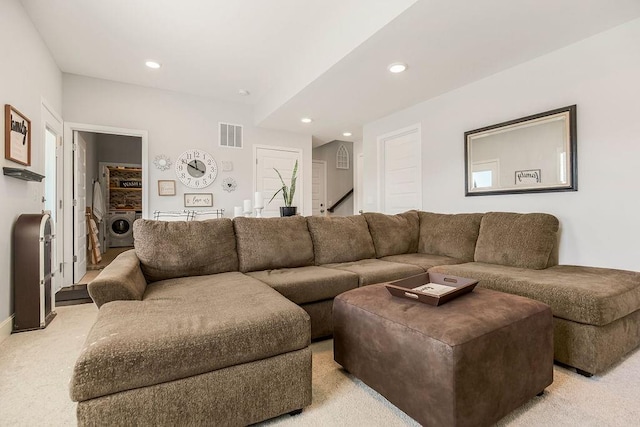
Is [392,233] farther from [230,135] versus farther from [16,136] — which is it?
[16,136]

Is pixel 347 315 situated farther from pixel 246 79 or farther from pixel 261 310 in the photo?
pixel 246 79

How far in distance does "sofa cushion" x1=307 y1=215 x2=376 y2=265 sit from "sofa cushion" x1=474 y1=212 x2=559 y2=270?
3.28ft

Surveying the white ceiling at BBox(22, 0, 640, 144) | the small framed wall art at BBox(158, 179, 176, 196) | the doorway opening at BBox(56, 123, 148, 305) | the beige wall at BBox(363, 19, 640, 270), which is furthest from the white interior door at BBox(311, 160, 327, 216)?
the beige wall at BBox(363, 19, 640, 270)

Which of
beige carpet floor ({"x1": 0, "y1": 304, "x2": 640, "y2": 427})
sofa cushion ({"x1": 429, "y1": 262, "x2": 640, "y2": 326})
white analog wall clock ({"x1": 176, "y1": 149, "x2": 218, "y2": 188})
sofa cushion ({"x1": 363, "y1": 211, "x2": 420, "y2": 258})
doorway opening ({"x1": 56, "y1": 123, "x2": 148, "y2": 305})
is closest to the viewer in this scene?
beige carpet floor ({"x1": 0, "y1": 304, "x2": 640, "y2": 427})

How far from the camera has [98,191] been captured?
5938 mm

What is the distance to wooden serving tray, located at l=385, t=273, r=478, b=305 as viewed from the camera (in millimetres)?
1446

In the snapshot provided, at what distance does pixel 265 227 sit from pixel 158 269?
0.82 metres

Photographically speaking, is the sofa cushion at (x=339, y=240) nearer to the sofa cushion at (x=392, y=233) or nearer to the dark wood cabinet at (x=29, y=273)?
the sofa cushion at (x=392, y=233)

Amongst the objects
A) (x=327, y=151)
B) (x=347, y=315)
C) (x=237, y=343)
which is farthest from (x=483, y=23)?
(x=327, y=151)

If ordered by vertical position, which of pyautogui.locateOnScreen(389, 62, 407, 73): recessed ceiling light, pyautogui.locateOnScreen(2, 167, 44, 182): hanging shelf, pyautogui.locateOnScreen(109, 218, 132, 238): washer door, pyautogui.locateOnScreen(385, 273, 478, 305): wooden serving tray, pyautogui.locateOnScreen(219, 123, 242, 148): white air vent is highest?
pyautogui.locateOnScreen(389, 62, 407, 73): recessed ceiling light

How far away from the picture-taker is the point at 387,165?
4.53 metres

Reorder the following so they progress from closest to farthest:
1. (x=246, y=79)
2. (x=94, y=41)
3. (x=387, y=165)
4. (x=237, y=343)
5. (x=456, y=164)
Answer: (x=237, y=343), (x=94, y=41), (x=456, y=164), (x=246, y=79), (x=387, y=165)

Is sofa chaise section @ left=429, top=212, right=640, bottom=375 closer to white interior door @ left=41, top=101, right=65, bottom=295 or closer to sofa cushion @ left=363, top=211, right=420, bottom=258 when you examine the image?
sofa cushion @ left=363, top=211, right=420, bottom=258

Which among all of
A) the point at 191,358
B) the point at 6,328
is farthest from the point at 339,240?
the point at 6,328
